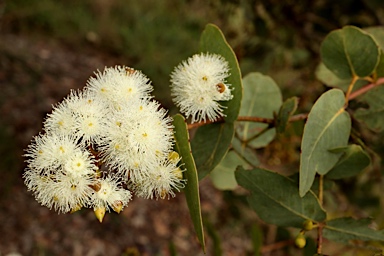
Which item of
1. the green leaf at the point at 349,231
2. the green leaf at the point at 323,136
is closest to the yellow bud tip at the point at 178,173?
the green leaf at the point at 323,136

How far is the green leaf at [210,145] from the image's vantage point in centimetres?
106

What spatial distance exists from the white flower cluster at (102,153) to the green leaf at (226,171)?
462 mm

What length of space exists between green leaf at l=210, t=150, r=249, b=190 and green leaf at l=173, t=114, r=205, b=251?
457 millimetres

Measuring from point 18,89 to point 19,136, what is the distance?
0.52 m

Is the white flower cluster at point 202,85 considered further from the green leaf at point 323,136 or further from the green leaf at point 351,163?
the green leaf at point 351,163

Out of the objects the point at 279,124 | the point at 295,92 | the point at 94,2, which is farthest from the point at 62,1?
the point at 279,124

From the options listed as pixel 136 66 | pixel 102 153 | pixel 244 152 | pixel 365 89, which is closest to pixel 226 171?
pixel 244 152

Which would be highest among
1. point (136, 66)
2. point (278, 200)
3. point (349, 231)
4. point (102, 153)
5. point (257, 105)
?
point (136, 66)

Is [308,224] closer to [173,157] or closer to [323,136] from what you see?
[323,136]

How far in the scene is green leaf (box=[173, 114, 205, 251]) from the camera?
2.95 ft

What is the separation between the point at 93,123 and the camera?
2.99 ft

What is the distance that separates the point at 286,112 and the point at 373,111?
0.94ft

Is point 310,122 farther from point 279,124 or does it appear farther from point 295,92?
point 295,92

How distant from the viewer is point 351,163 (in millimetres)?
1146
